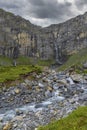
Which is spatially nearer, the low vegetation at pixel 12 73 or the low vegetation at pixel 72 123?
the low vegetation at pixel 72 123

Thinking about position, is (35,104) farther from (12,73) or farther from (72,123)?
(12,73)

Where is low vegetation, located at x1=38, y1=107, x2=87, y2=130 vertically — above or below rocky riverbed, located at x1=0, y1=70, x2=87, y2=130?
above

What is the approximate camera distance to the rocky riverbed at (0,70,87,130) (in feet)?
102

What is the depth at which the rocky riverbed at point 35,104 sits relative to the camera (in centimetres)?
3116

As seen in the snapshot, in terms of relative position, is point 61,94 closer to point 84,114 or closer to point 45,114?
point 45,114

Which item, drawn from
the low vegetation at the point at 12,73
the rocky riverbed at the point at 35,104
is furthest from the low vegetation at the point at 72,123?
the low vegetation at the point at 12,73

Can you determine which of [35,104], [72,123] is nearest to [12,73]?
[35,104]

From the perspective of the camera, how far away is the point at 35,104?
49.3 metres

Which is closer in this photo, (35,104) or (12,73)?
(35,104)

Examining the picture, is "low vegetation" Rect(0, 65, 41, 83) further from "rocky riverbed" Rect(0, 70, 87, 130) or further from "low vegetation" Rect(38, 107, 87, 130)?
"low vegetation" Rect(38, 107, 87, 130)

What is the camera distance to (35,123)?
100 feet

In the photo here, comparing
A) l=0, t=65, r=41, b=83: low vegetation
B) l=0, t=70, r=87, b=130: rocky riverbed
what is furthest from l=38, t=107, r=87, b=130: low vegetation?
l=0, t=65, r=41, b=83: low vegetation

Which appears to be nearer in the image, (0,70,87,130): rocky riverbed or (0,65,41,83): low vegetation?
(0,70,87,130): rocky riverbed

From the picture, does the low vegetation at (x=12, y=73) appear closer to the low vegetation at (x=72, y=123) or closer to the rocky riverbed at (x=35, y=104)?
the rocky riverbed at (x=35, y=104)
